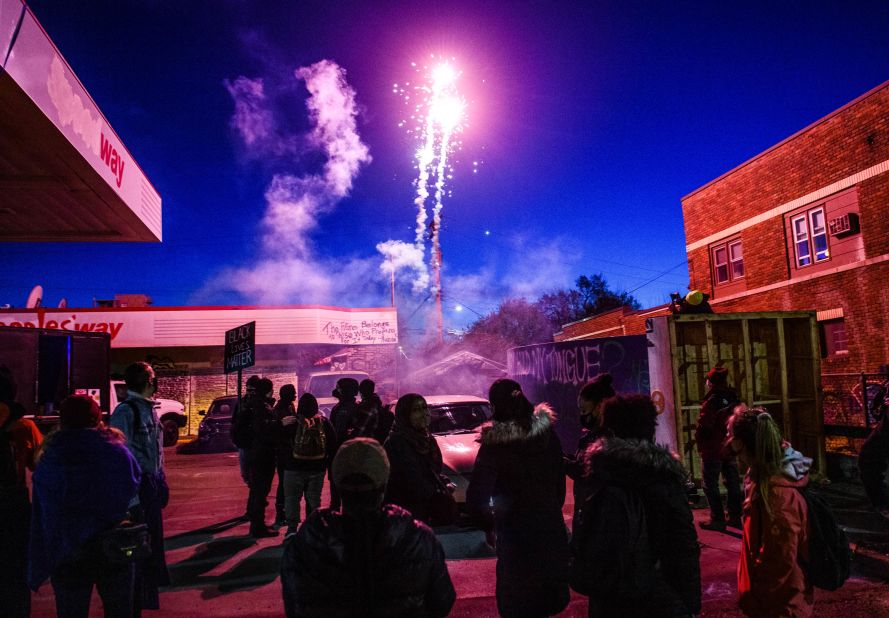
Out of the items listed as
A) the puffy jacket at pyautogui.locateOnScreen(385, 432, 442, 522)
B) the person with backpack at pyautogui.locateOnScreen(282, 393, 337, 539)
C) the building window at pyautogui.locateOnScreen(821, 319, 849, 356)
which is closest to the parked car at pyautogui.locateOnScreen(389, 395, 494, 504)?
the person with backpack at pyautogui.locateOnScreen(282, 393, 337, 539)

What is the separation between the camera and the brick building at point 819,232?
560 inches

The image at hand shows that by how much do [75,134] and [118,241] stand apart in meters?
4.25

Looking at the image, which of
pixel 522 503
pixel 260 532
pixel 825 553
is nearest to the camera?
pixel 825 553

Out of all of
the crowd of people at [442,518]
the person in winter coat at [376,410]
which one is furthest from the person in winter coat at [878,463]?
the person in winter coat at [376,410]

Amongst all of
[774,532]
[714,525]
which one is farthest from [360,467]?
[714,525]

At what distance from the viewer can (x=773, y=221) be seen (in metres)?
17.5

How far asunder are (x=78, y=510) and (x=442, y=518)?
2.23m

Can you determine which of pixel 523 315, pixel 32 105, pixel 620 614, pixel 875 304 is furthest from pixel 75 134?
pixel 523 315

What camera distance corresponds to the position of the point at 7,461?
368cm

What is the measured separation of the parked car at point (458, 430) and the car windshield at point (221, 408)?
10.3 metres

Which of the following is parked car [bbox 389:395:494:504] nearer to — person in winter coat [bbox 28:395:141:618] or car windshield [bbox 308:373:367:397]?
person in winter coat [bbox 28:395:141:618]

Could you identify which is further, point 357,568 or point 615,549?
point 615,549

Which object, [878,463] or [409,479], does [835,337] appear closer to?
[878,463]

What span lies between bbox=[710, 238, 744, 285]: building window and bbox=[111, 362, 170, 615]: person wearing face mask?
63.5ft
